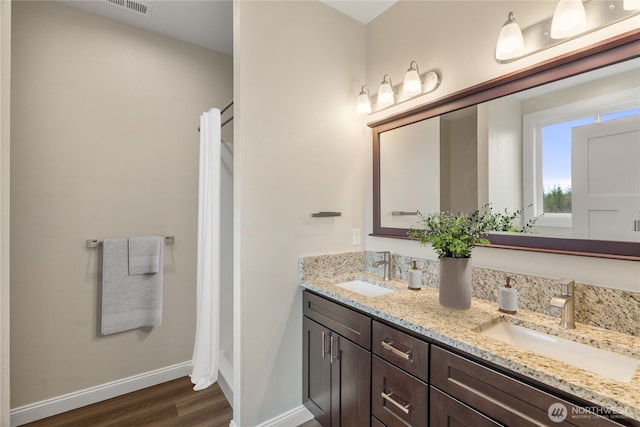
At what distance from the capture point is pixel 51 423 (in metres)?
1.82

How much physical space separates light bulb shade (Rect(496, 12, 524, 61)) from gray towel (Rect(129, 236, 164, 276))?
2.41m

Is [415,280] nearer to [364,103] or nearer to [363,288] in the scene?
[363,288]

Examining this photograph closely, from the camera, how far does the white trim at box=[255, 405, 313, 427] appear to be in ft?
5.57

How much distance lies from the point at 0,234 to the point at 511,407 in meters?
2.11

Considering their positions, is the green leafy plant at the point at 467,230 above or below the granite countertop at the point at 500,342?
above

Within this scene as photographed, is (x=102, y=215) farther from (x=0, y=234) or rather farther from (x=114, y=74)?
(x=114, y=74)

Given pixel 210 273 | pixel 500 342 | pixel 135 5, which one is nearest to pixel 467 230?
pixel 500 342

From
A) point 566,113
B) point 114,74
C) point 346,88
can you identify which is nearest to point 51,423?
point 114,74

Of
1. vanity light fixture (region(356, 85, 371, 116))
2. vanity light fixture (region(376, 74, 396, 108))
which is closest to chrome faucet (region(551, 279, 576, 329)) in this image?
vanity light fixture (region(376, 74, 396, 108))

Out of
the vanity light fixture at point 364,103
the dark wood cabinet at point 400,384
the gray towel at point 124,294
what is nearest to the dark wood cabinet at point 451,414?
the dark wood cabinet at point 400,384

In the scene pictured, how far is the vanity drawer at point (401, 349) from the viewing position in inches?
43.4

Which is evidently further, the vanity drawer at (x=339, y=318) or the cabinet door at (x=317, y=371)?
the cabinet door at (x=317, y=371)

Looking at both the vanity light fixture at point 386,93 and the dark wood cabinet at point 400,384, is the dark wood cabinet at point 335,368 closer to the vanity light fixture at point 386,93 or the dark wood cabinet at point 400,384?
the dark wood cabinet at point 400,384

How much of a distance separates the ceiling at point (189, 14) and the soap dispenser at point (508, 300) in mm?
1821
